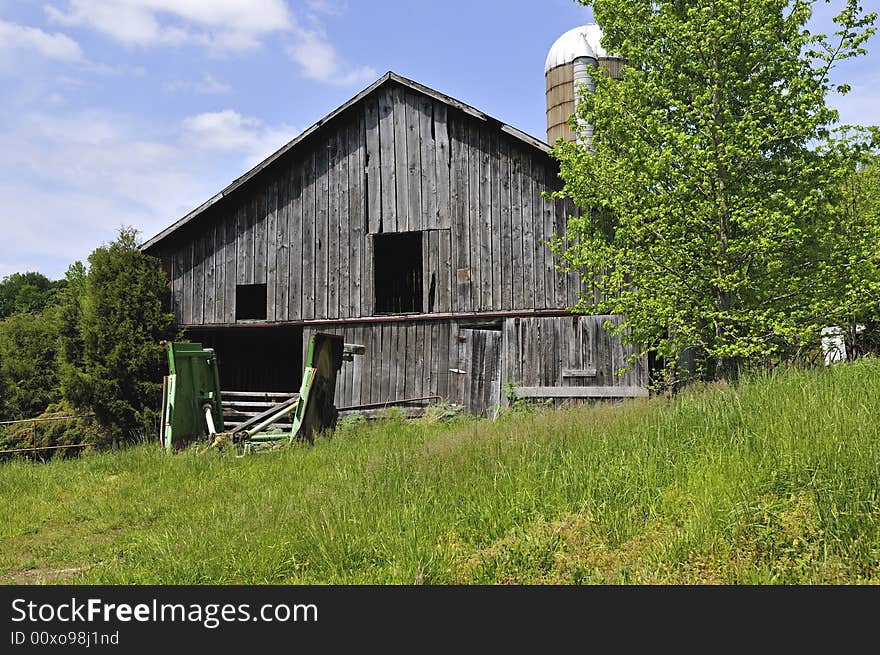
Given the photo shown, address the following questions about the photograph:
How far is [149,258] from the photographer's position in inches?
655

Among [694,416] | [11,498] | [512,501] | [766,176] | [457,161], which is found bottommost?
[11,498]

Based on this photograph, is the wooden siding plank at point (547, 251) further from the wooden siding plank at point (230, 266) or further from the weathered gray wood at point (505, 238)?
the wooden siding plank at point (230, 266)

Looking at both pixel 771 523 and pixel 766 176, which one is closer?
pixel 771 523

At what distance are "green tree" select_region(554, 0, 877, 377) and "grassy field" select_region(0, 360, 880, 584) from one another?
64.3 inches

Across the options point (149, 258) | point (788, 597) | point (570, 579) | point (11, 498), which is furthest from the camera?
point (149, 258)

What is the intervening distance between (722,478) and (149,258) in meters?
15.1

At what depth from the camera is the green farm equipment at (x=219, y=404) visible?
37.0ft

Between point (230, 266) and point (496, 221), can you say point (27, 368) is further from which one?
point (496, 221)

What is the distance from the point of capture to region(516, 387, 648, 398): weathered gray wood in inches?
522

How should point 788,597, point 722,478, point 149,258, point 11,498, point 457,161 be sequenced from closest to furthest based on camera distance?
1. point 788,597
2. point 722,478
3. point 11,498
4. point 457,161
5. point 149,258

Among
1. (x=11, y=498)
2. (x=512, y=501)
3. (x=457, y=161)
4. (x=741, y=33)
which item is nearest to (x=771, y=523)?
(x=512, y=501)

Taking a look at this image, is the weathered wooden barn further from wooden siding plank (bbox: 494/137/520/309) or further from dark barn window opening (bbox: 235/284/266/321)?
dark barn window opening (bbox: 235/284/266/321)

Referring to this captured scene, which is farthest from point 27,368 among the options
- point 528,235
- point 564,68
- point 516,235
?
point 528,235

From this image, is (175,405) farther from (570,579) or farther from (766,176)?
(766,176)
